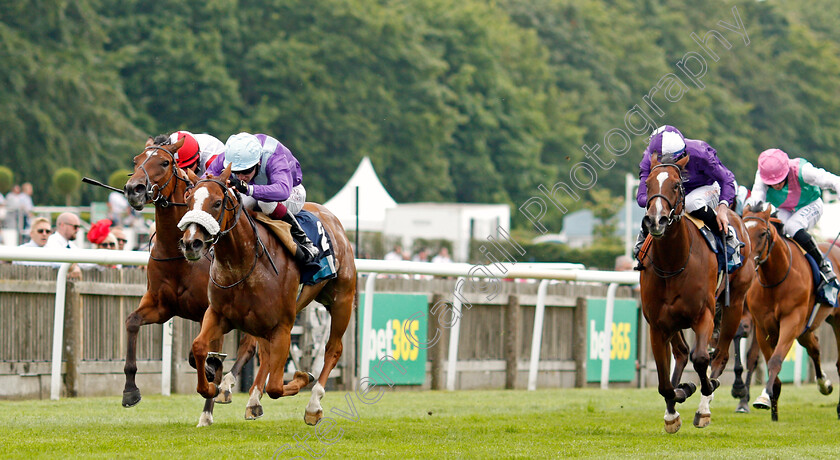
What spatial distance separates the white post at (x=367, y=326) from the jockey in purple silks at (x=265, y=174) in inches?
Answer: 142

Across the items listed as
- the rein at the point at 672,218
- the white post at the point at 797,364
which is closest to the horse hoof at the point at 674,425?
the rein at the point at 672,218

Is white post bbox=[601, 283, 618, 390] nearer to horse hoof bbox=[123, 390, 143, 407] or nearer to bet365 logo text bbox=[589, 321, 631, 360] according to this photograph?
bet365 logo text bbox=[589, 321, 631, 360]

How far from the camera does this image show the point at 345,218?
976 inches

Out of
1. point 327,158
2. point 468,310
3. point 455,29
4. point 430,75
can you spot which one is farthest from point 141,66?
point 468,310

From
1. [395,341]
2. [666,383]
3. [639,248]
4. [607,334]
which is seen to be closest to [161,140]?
[639,248]

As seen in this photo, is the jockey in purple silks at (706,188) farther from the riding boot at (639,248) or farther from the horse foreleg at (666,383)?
the horse foreleg at (666,383)

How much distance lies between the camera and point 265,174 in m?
7.74

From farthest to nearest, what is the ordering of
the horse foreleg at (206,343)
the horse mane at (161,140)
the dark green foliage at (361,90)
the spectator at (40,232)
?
the dark green foliage at (361,90), the spectator at (40,232), the horse mane at (161,140), the horse foreleg at (206,343)

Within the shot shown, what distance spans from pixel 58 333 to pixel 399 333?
11.5 feet

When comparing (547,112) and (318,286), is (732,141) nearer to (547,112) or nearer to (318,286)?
(547,112)

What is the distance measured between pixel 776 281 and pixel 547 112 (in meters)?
43.5

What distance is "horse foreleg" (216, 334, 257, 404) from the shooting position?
8078mm

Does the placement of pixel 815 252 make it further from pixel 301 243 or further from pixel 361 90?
pixel 361 90

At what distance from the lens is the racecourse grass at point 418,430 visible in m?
6.60
